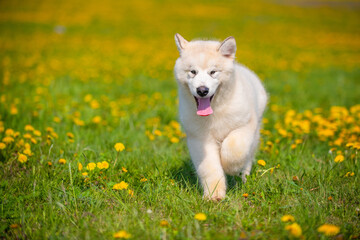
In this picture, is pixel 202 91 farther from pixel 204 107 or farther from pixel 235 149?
pixel 235 149

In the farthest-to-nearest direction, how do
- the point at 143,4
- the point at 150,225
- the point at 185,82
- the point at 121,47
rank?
the point at 143,4 < the point at 121,47 < the point at 185,82 < the point at 150,225

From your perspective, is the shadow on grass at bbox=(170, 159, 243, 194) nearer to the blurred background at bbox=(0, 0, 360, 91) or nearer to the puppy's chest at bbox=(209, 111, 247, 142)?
the puppy's chest at bbox=(209, 111, 247, 142)

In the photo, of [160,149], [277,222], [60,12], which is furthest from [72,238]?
[60,12]

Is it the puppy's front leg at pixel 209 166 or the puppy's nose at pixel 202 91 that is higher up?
the puppy's nose at pixel 202 91

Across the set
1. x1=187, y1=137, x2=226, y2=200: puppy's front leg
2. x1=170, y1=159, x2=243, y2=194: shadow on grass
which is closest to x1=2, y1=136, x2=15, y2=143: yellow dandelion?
x1=170, y1=159, x2=243, y2=194: shadow on grass

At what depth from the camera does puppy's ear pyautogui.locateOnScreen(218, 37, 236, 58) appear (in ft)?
9.15

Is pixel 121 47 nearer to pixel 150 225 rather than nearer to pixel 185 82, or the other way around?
pixel 185 82

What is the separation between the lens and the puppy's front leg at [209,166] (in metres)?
2.79

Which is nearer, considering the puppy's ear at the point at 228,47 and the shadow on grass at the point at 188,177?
the puppy's ear at the point at 228,47

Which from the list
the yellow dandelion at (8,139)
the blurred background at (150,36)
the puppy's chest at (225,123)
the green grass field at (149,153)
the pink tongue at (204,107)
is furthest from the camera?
the blurred background at (150,36)

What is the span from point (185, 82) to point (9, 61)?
766 cm

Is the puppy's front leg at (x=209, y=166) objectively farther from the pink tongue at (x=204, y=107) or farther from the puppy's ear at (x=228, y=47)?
the puppy's ear at (x=228, y=47)

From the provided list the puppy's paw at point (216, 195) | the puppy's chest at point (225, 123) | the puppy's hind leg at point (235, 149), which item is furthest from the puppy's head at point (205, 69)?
the puppy's paw at point (216, 195)

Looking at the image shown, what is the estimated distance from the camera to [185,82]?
2830 millimetres
